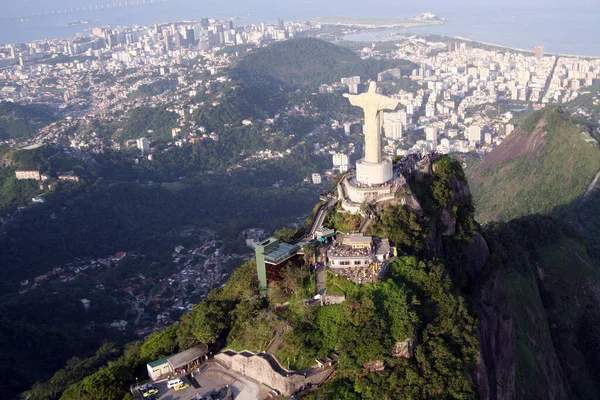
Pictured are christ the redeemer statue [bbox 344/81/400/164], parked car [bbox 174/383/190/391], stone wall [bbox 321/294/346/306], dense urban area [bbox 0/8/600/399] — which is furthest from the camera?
christ the redeemer statue [bbox 344/81/400/164]

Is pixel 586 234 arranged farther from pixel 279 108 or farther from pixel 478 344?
pixel 279 108

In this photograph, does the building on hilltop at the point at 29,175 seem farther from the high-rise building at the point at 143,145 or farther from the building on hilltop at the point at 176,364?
the building on hilltop at the point at 176,364

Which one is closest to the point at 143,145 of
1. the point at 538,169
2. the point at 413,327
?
the point at 538,169

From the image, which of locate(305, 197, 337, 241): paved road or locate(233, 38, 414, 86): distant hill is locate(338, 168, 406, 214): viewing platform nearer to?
locate(305, 197, 337, 241): paved road

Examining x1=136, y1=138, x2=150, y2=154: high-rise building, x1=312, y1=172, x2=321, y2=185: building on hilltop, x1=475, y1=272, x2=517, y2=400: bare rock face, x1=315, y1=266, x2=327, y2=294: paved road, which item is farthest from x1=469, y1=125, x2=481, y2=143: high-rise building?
x1=315, y1=266, x2=327, y2=294: paved road

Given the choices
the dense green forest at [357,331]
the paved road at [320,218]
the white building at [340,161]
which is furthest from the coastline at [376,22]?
the dense green forest at [357,331]

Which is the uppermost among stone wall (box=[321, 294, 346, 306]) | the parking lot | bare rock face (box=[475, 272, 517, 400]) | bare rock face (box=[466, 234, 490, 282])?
stone wall (box=[321, 294, 346, 306])

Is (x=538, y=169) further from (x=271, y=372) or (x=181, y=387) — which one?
(x=181, y=387)
